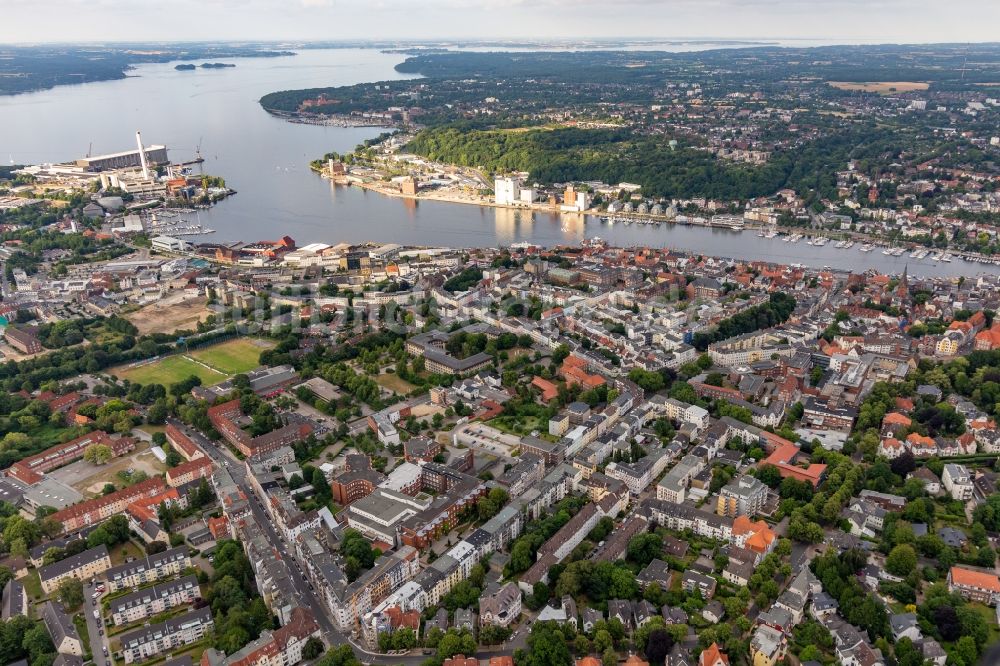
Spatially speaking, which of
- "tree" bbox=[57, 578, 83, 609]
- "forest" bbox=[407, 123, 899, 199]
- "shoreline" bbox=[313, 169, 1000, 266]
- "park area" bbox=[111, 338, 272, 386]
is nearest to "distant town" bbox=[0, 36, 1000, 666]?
"tree" bbox=[57, 578, 83, 609]

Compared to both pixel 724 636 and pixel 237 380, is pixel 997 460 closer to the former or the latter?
pixel 724 636

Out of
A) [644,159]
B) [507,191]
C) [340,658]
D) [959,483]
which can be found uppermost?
[644,159]

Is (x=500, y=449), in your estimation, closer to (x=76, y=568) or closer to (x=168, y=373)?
(x=76, y=568)

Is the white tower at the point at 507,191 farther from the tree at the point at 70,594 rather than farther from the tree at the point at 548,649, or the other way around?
the tree at the point at 548,649

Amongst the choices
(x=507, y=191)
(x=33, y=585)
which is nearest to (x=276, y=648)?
(x=33, y=585)

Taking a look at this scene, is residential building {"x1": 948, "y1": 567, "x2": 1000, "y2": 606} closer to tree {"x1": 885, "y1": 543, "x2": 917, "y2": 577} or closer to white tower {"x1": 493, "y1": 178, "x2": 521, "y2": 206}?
tree {"x1": 885, "y1": 543, "x2": 917, "y2": 577}

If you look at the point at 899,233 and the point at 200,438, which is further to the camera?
the point at 899,233

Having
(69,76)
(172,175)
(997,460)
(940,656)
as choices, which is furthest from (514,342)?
(69,76)

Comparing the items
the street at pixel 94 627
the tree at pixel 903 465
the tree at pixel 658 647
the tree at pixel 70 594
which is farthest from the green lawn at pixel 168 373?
the tree at pixel 903 465
